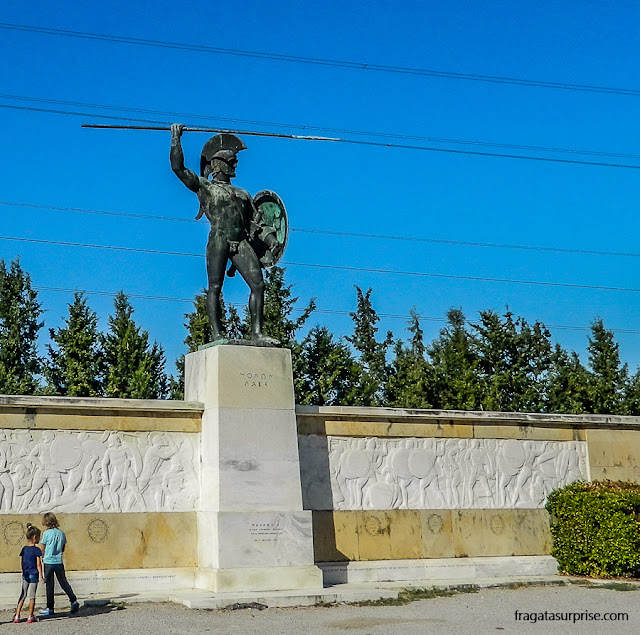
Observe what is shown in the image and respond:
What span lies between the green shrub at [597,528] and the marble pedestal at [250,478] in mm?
4648

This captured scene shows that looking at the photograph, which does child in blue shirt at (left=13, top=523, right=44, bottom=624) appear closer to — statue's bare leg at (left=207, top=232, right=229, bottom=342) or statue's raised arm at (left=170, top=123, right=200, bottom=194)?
statue's bare leg at (left=207, top=232, right=229, bottom=342)

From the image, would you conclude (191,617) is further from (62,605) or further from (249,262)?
(249,262)

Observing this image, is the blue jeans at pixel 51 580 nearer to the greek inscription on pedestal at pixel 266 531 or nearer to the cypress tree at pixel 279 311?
the greek inscription on pedestal at pixel 266 531

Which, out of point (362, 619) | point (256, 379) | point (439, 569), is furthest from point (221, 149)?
point (439, 569)

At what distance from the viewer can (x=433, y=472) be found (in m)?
14.4

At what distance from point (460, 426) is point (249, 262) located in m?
4.60

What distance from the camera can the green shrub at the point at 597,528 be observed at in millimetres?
13555

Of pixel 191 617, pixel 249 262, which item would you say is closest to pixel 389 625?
pixel 191 617

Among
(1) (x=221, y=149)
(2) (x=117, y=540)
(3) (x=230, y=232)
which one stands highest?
(1) (x=221, y=149)

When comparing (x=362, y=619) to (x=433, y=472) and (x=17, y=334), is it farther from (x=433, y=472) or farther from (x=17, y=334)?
(x=17, y=334)

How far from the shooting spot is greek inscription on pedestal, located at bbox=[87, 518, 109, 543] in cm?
1199

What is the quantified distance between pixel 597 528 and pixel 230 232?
7.46 metres

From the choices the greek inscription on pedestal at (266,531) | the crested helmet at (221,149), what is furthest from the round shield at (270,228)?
the greek inscription on pedestal at (266,531)

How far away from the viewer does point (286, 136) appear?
42.3 feet
